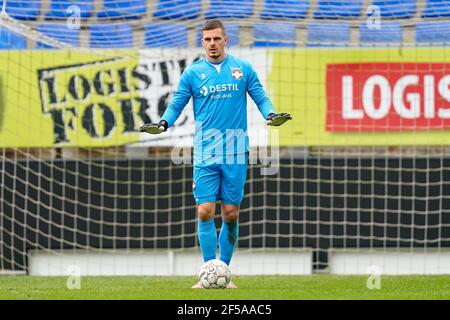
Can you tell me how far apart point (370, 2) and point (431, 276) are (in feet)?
13.1

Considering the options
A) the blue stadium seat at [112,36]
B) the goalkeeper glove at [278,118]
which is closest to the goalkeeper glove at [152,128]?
the goalkeeper glove at [278,118]

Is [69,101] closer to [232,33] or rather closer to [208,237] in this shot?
[232,33]

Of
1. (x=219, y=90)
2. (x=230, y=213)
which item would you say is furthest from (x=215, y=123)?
(x=230, y=213)

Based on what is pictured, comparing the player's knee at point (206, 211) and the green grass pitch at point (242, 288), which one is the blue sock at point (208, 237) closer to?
the player's knee at point (206, 211)

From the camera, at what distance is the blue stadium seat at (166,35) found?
14.8m

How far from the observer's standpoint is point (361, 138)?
47.2ft

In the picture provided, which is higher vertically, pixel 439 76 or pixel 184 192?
pixel 439 76

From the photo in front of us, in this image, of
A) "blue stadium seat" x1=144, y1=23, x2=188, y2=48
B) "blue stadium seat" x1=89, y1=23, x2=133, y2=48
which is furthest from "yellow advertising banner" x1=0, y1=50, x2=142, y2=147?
"blue stadium seat" x1=144, y1=23, x2=188, y2=48

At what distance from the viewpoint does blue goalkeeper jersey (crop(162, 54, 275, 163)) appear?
995cm

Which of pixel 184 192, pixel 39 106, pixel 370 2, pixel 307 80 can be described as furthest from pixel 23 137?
pixel 370 2

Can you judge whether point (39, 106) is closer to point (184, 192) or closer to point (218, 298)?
point (184, 192)

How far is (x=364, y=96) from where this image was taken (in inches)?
567

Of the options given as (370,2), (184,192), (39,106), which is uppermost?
(370,2)

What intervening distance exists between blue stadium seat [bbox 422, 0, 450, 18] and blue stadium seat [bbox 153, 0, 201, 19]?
9.43ft
